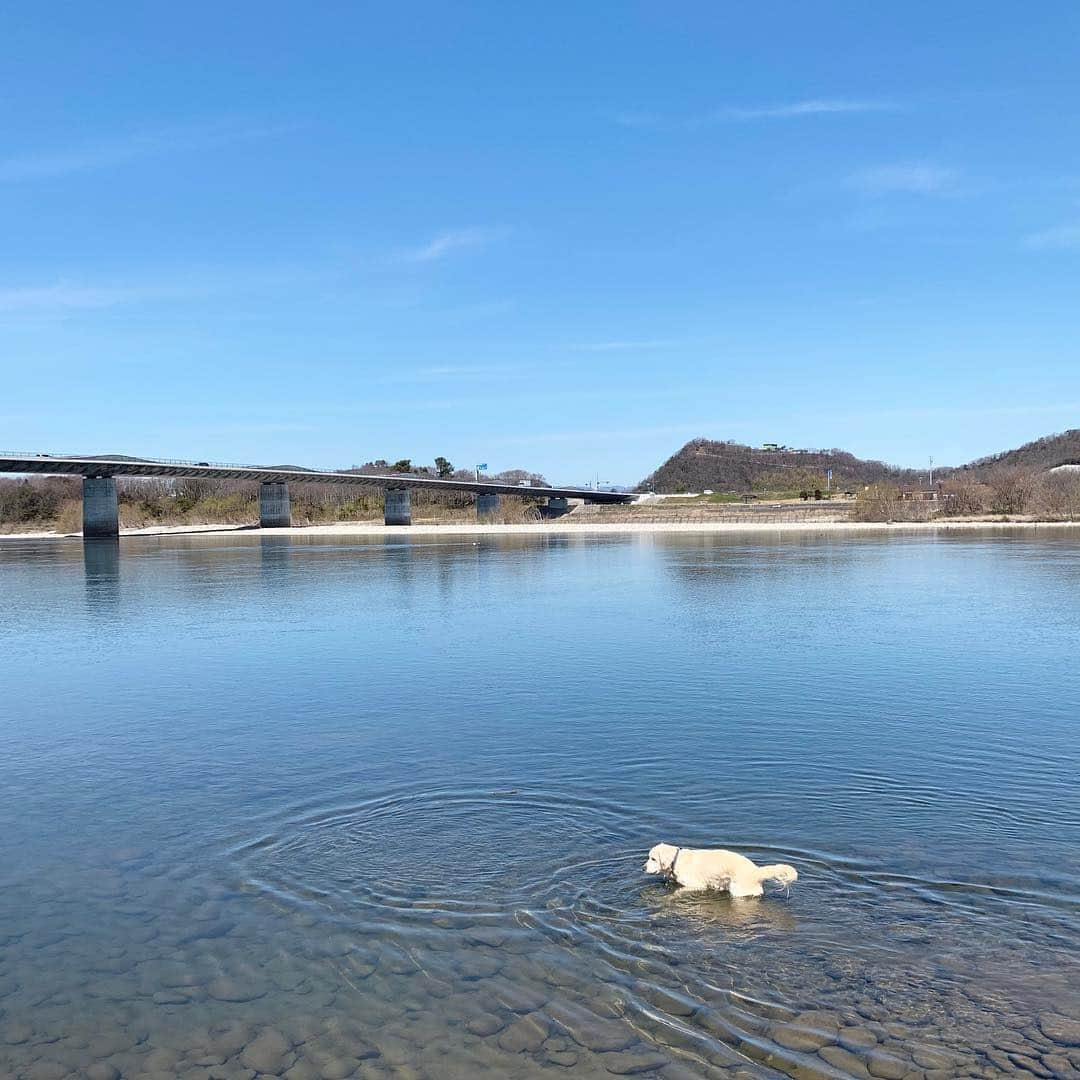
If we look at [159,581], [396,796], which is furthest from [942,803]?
[159,581]

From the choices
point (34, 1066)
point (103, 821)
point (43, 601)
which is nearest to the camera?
point (34, 1066)

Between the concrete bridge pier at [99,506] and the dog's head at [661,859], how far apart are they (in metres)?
123

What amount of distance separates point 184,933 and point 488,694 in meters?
11.3

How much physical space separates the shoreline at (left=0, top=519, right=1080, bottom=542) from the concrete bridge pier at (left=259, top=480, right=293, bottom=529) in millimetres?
1618

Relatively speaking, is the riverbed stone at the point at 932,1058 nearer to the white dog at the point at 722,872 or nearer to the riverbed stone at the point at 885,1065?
the riverbed stone at the point at 885,1065

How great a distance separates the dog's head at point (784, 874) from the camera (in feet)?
30.9

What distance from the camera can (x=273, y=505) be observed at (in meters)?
142

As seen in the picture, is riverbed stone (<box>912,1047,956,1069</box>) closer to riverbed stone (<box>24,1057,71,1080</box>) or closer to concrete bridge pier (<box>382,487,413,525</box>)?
riverbed stone (<box>24,1057,71,1080</box>)

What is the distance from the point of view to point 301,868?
34.6 ft

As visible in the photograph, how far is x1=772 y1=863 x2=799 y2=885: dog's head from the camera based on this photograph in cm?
941

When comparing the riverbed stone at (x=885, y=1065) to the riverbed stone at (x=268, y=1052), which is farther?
the riverbed stone at (x=268, y=1052)

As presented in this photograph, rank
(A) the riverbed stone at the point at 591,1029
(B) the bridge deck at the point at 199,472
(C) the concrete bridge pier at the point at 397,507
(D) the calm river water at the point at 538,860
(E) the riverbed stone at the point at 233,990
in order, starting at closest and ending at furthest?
(A) the riverbed stone at the point at 591,1029, (D) the calm river water at the point at 538,860, (E) the riverbed stone at the point at 233,990, (B) the bridge deck at the point at 199,472, (C) the concrete bridge pier at the point at 397,507

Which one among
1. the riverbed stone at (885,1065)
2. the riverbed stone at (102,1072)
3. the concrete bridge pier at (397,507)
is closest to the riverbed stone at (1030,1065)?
the riverbed stone at (885,1065)

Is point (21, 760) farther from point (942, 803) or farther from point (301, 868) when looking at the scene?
point (942, 803)
